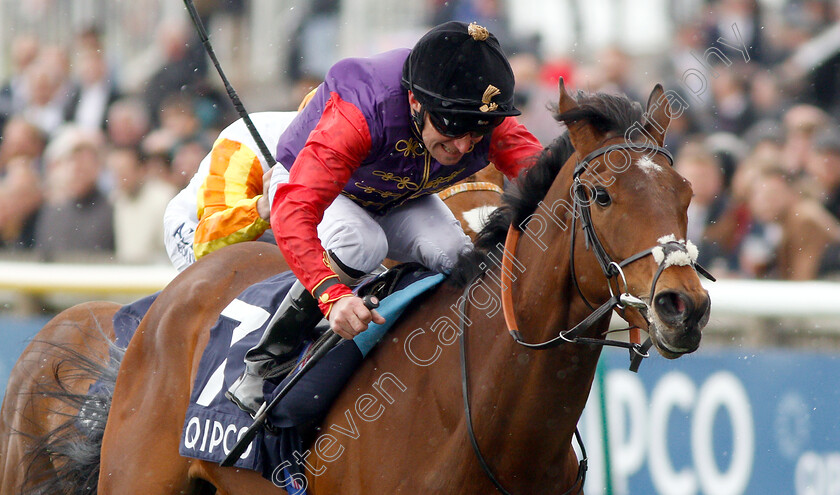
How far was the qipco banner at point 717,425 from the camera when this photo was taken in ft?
15.5

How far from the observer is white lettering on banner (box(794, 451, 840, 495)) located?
4641 mm

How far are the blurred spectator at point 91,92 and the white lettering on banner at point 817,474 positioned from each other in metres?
6.52

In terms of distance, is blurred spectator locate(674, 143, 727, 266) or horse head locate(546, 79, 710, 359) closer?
horse head locate(546, 79, 710, 359)

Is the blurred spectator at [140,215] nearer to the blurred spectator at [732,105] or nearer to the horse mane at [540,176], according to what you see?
the blurred spectator at [732,105]

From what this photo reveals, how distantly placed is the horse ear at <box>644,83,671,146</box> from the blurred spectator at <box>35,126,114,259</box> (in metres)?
5.86

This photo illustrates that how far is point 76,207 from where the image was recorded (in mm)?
8148

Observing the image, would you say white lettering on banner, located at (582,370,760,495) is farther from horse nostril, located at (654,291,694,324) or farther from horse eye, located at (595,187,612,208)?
horse nostril, located at (654,291,694,324)

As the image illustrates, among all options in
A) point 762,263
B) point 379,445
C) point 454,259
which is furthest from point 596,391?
point 379,445

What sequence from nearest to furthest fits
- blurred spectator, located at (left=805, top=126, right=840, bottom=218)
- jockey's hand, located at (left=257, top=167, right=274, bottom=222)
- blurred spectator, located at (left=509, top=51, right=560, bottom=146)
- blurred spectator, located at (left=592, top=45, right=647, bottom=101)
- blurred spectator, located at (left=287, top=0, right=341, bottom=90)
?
1. jockey's hand, located at (left=257, top=167, right=274, bottom=222)
2. blurred spectator, located at (left=805, top=126, right=840, bottom=218)
3. blurred spectator, located at (left=509, top=51, right=560, bottom=146)
4. blurred spectator, located at (left=592, top=45, right=647, bottom=101)
5. blurred spectator, located at (left=287, top=0, right=341, bottom=90)

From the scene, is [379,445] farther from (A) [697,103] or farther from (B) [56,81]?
(B) [56,81]

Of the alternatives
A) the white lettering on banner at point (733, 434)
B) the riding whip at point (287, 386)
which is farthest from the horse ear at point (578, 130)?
the white lettering on banner at point (733, 434)

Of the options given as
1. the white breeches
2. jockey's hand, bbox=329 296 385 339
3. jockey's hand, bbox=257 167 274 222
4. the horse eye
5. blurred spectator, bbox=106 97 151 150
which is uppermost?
the horse eye

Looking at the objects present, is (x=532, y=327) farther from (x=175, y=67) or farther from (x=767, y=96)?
(x=175, y=67)

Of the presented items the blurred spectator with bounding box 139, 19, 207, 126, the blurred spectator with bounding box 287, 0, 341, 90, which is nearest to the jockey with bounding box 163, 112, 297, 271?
→ the blurred spectator with bounding box 287, 0, 341, 90
